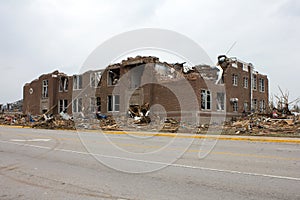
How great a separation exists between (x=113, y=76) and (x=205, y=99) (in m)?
11.9

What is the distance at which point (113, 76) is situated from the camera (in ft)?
119

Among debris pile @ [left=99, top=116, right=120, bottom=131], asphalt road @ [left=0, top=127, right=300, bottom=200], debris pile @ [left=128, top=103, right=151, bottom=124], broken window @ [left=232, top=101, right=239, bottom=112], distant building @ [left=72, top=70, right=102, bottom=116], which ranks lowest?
asphalt road @ [left=0, top=127, right=300, bottom=200]

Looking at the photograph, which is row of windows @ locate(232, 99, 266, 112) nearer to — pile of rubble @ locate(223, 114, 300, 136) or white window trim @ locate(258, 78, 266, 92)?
white window trim @ locate(258, 78, 266, 92)

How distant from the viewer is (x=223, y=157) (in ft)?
32.8

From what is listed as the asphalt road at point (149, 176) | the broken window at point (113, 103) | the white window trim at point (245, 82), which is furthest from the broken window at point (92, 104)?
the asphalt road at point (149, 176)

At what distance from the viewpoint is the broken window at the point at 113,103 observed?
3453 cm

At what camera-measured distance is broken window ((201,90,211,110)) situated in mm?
29656

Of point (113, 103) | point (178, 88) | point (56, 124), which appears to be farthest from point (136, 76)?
point (56, 124)

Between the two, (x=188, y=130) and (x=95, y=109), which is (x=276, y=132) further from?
(x=95, y=109)

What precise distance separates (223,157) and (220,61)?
991 inches

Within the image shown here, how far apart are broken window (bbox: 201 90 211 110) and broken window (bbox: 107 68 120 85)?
10.7m

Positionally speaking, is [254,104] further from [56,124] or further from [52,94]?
[52,94]

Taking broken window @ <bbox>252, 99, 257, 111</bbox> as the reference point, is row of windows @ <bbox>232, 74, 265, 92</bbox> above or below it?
above

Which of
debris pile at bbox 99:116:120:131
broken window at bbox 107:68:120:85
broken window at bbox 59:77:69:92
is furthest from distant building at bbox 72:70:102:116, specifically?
debris pile at bbox 99:116:120:131
